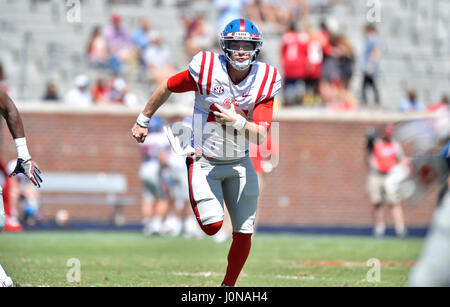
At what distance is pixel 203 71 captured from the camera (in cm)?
665

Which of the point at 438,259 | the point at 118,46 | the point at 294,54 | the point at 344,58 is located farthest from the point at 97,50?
the point at 438,259

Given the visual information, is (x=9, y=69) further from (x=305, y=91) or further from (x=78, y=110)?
(x=305, y=91)

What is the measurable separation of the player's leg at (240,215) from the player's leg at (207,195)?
113 mm

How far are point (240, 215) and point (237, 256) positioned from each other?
1.08 ft

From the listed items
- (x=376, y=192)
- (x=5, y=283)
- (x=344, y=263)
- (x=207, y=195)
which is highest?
(x=207, y=195)

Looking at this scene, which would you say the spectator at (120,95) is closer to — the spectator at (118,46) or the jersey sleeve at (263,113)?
the spectator at (118,46)

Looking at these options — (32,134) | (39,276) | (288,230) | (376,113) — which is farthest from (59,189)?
(39,276)

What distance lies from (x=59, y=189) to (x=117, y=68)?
2880 millimetres

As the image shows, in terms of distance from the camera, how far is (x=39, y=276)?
7.79m

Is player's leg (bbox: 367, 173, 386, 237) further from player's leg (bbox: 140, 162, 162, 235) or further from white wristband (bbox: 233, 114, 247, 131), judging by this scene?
white wristband (bbox: 233, 114, 247, 131)

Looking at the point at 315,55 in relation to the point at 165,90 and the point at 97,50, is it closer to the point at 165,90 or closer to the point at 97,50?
the point at 97,50

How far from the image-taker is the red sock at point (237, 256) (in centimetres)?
681

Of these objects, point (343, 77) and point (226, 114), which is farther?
point (343, 77)

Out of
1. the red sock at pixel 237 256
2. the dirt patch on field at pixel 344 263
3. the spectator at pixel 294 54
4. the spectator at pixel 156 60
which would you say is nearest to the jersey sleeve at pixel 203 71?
the red sock at pixel 237 256
